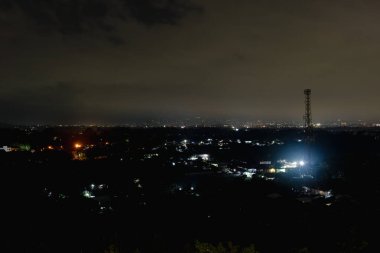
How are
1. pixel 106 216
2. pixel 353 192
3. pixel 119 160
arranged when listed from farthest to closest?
pixel 119 160, pixel 353 192, pixel 106 216

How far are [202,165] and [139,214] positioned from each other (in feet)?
61.0

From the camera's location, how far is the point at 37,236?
13.2 m

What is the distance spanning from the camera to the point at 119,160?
111 feet

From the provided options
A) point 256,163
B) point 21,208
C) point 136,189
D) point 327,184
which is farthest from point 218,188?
point 256,163

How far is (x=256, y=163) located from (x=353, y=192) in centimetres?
1643

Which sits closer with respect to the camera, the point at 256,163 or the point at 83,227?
the point at 83,227

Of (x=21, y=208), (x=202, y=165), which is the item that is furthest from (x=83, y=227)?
(x=202, y=165)

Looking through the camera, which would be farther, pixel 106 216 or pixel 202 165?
pixel 202 165

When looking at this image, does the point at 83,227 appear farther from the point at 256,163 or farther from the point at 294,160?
the point at 294,160

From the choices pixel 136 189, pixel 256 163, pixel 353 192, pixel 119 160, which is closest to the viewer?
pixel 353 192

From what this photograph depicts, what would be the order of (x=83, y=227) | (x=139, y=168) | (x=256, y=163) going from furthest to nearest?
(x=256, y=163)
(x=139, y=168)
(x=83, y=227)

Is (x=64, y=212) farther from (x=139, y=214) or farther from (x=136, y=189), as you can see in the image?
(x=136, y=189)

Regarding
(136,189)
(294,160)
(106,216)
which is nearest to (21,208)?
(106,216)

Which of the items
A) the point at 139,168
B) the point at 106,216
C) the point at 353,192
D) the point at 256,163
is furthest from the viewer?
the point at 256,163
